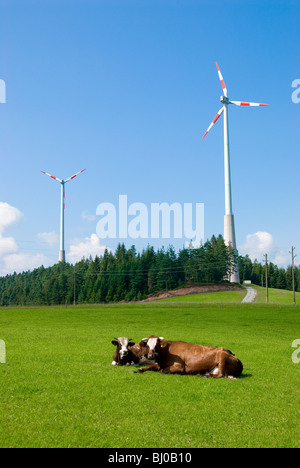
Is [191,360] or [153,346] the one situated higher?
[153,346]

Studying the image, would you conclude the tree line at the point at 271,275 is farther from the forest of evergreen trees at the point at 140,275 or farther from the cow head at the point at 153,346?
the cow head at the point at 153,346

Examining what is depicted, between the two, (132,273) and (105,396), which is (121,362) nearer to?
(105,396)

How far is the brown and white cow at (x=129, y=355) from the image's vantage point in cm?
1361

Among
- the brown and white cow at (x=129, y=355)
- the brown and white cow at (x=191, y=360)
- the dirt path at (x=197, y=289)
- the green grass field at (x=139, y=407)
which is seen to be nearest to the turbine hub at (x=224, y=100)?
the dirt path at (x=197, y=289)

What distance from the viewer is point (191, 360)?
40.6ft

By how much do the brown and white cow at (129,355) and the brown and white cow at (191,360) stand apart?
741 mm

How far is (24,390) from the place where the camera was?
32.5 feet

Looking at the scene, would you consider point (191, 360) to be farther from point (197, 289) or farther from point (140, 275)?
point (140, 275)

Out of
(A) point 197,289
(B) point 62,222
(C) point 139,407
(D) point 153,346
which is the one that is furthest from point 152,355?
(B) point 62,222

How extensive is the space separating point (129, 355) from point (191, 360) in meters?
2.33

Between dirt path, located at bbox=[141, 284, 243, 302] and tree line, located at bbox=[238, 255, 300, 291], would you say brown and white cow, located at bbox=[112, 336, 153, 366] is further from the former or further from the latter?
tree line, located at bbox=[238, 255, 300, 291]
